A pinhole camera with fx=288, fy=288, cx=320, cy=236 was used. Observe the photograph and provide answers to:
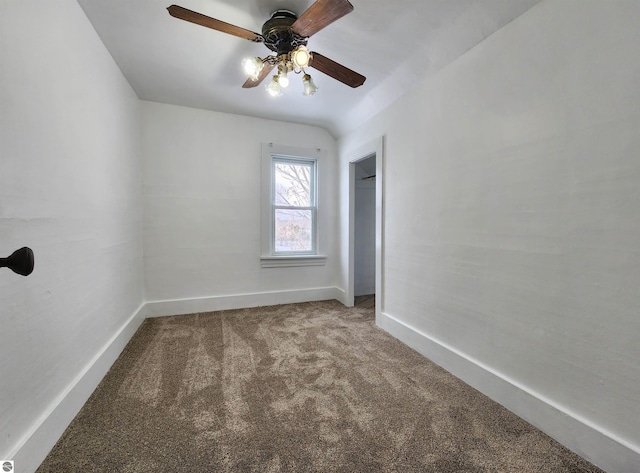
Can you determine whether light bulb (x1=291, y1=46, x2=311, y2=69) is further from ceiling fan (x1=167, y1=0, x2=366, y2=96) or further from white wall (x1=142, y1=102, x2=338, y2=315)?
white wall (x1=142, y1=102, x2=338, y2=315)

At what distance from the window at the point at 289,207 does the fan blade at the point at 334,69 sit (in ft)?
5.76

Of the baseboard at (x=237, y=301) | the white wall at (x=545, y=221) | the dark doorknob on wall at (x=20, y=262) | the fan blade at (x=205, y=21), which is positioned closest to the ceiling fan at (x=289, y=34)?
the fan blade at (x=205, y=21)

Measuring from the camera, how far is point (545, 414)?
1.46m

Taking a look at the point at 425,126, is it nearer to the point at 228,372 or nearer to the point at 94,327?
the point at 228,372

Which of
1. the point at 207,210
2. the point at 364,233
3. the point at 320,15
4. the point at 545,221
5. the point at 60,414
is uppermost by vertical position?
the point at 320,15

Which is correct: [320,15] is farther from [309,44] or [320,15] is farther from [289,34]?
[309,44]

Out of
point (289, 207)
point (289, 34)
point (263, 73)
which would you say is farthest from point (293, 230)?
point (289, 34)

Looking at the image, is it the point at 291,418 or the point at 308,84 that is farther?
the point at 308,84

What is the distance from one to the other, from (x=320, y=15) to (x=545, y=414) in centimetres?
234

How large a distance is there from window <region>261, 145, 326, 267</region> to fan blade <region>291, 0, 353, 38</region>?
2.05 metres

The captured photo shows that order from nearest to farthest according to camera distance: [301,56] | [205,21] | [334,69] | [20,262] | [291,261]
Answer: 1. [20,262]
2. [205,21]
3. [301,56]
4. [334,69]
5. [291,261]

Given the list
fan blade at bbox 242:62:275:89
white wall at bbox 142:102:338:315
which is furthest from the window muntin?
fan blade at bbox 242:62:275:89

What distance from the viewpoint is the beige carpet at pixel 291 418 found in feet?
4.18

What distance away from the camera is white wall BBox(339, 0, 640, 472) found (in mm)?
1206
